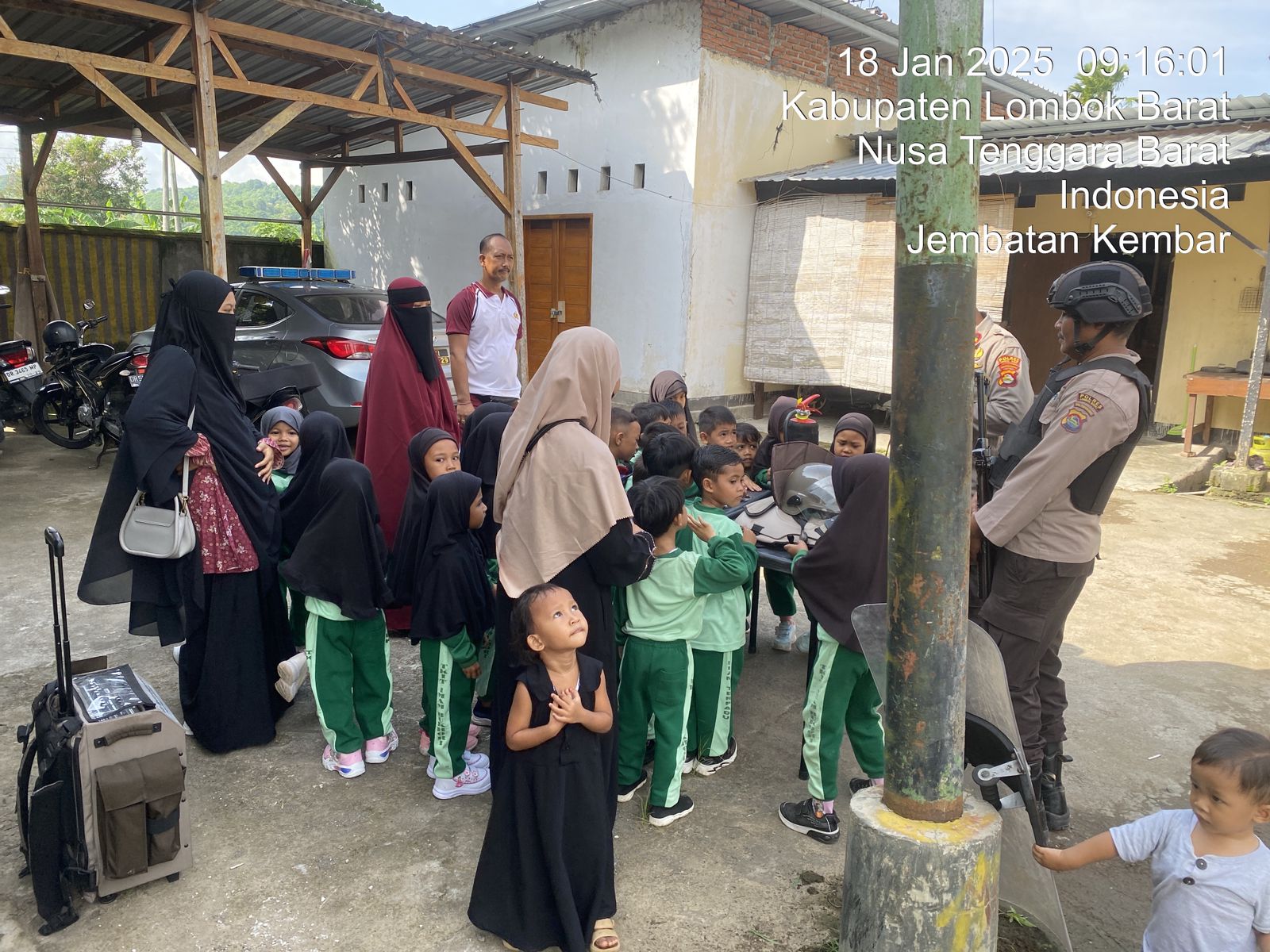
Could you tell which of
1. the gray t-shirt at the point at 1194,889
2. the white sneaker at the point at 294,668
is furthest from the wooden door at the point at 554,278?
the gray t-shirt at the point at 1194,889

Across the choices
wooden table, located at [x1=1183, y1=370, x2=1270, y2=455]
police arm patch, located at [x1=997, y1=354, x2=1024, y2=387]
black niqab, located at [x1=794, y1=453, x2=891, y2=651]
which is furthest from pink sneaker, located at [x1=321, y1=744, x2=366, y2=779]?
wooden table, located at [x1=1183, y1=370, x2=1270, y2=455]

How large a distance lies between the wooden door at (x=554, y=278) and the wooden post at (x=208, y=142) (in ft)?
14.8

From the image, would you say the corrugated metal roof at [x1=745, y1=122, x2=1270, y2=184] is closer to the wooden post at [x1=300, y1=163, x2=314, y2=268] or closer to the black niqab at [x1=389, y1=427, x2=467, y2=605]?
the black niqab at [x1=389, y1=427, x2=467, y2=605]

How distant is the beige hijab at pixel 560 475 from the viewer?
2.62 metres

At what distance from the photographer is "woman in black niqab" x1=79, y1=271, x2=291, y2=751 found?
319 centimetres

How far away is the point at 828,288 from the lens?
10.3 meters

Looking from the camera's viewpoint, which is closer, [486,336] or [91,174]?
[486,336]

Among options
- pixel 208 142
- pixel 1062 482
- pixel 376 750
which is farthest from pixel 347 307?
pixel 1062 482

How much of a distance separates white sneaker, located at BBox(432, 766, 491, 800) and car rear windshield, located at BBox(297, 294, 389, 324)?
17.2 ft

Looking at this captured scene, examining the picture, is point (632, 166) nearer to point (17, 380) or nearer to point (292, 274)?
point (292, 274)

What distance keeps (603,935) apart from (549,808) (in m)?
0.39

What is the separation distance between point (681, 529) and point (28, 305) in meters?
11.0

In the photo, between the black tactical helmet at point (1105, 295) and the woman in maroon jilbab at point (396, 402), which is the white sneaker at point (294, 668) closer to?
the woman in maroon jilbab at point (396, 402)

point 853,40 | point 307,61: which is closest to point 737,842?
point 307,61
